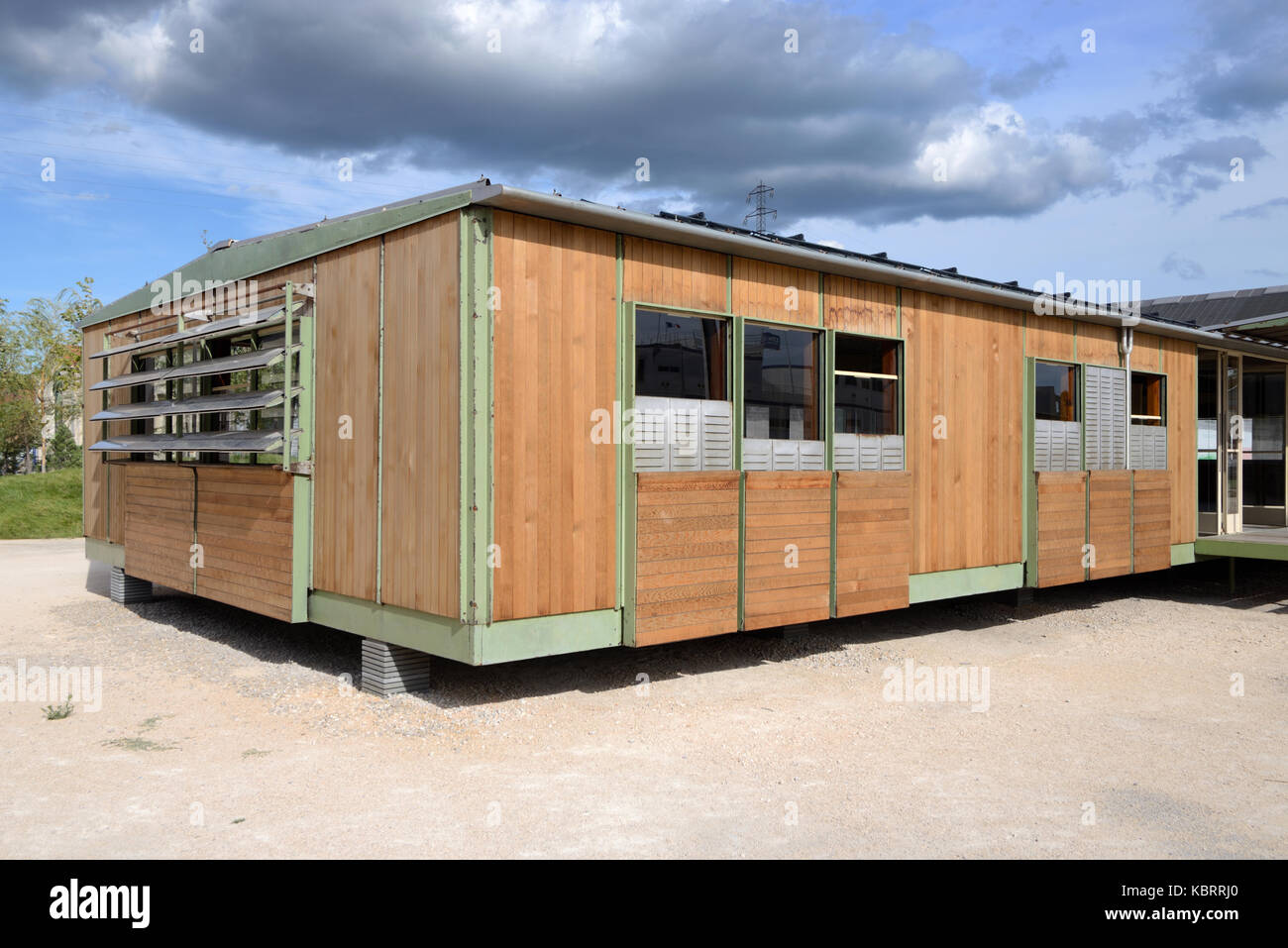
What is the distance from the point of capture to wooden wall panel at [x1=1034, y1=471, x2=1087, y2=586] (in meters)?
10.7

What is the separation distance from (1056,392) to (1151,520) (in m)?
2.53

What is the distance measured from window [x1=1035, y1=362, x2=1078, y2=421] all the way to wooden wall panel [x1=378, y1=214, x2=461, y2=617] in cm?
727

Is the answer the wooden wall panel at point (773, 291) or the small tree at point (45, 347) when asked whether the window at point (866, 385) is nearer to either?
the wooden wall panel at point (773, 291)

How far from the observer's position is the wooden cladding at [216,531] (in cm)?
812

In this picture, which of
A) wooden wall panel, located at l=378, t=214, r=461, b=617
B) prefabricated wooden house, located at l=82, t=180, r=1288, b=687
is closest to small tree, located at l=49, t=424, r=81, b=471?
prefabricated wooden house, located at l=82, t=180, r=1288, b=687

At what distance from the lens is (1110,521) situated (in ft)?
37.8

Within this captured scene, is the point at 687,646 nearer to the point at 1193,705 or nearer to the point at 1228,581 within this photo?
the point at 1193,705

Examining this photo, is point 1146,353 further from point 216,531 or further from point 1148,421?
point 216,531

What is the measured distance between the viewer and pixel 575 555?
6.98m

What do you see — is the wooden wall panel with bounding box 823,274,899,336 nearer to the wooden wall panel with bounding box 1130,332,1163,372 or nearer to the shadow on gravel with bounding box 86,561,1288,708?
the shadow on gravel with bounding box 86,561,1288,708

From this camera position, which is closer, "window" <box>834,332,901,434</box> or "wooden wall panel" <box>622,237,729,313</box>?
"wooden wall panel" <box>622,237,729,313</box>

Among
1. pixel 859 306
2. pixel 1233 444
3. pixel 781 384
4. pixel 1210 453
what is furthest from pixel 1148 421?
pixel 781 384
